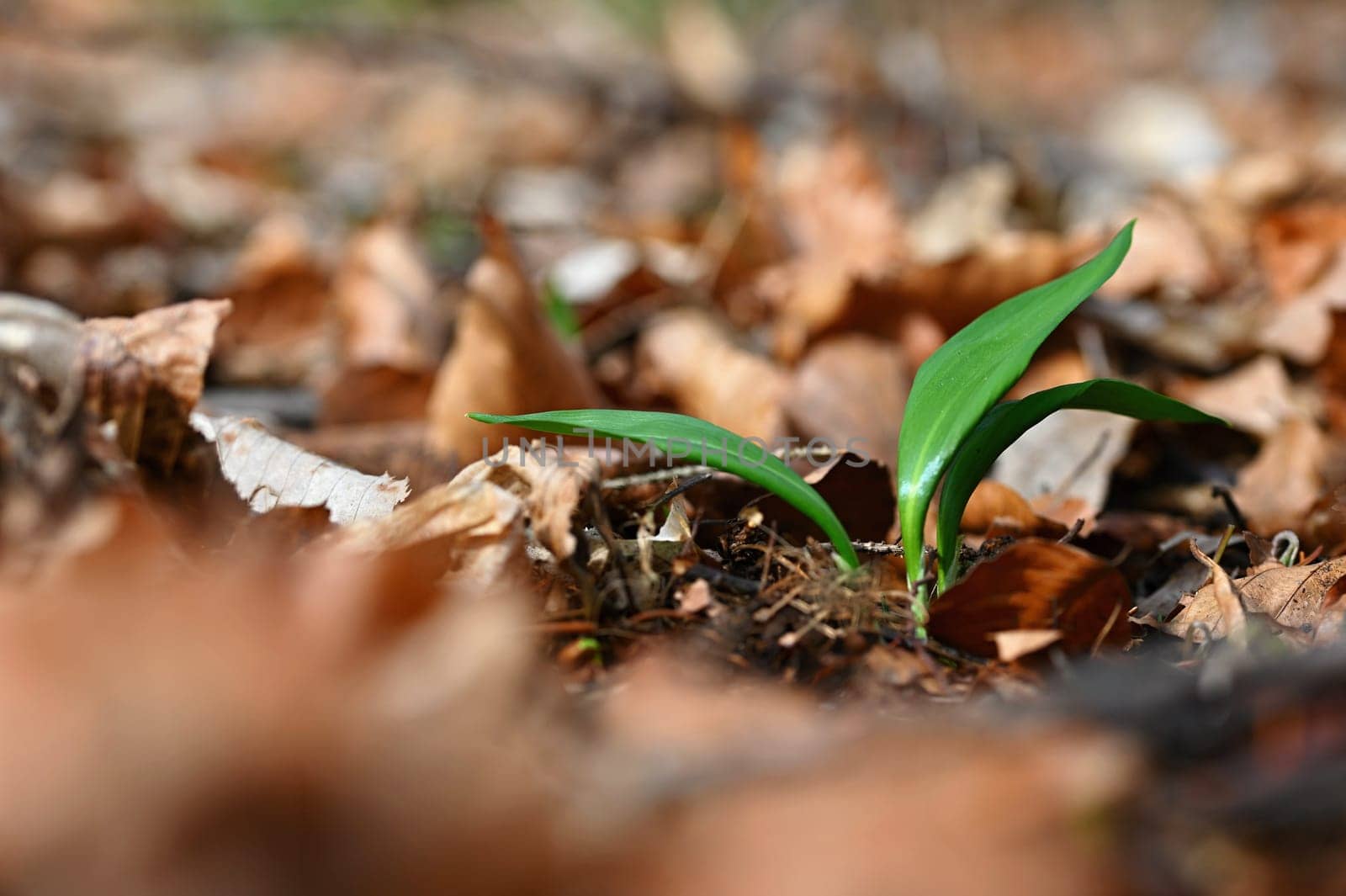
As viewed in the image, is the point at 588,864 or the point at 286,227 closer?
the point at 588,864

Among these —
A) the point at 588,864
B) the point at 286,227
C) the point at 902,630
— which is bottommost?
the point at 286,227

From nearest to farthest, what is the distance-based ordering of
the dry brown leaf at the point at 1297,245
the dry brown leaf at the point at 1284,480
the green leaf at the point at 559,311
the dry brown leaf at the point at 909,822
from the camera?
1. the dry brown leaf at the point at 909,822
2. the dry brown leaf at the point at 1284,480
3. the green leaf at the point at 559,311
4. the dry brown leaf at the point at 1297,245

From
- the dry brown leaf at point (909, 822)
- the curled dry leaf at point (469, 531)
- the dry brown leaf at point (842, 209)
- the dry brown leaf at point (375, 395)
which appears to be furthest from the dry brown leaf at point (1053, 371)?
the dry brown leaf at point (909, 822)

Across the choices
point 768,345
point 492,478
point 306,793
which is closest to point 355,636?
point 306,793

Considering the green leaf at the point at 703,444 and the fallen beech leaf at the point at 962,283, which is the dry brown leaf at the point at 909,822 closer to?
the green leaf at the point at 703,444

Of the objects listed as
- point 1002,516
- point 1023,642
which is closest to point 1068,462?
point 1002,516

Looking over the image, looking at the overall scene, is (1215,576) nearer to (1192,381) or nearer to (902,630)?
(902,630)

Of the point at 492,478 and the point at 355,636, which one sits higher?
the point at 355,636
